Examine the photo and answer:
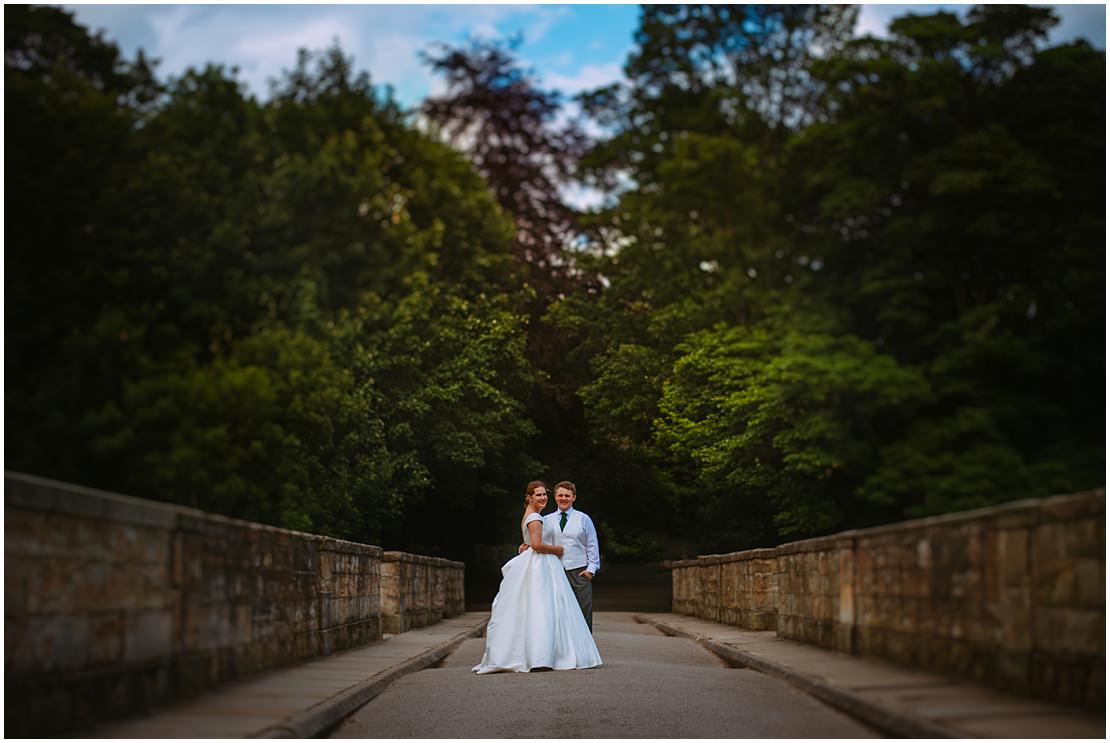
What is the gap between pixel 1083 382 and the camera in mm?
13273

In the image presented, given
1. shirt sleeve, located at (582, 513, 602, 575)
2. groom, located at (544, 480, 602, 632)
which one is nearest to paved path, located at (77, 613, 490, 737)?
groom, located at (544, 480, 602, 632)

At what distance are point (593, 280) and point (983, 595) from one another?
56.4 feet

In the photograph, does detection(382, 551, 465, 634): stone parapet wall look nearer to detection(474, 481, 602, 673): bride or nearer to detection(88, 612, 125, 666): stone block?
detection(474, 481, 602, 673): bride

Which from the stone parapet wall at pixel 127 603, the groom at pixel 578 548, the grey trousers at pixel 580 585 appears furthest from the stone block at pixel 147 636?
the grey trousers at pixel 580 585

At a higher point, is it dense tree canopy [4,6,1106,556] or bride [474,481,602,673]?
dense tree canopy [4,6,1106,556]

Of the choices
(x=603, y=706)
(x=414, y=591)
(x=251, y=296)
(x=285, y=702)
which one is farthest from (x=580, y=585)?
(x=251, y=296)

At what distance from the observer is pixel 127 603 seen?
778 centimetres

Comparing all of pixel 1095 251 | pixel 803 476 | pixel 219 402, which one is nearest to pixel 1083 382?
pixel 1095 251

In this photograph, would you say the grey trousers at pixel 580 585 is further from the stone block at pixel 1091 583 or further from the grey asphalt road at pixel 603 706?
the stone block at pixel 1091 583

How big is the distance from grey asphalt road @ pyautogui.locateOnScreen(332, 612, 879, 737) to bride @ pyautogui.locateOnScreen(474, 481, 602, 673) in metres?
0.31

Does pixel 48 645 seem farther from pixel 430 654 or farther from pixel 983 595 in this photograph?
pixel 430 654

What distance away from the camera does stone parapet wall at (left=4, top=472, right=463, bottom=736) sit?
638 centimetres

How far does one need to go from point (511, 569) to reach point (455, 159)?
15.1 metres

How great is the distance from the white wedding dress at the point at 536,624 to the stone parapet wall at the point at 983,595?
2674 millimetres
